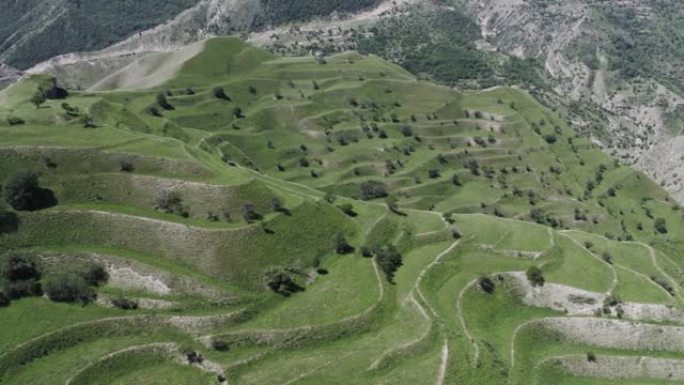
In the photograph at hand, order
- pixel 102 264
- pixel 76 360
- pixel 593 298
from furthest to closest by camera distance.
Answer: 1. pixel 593 298
2. pixel 102 264
3. pixel 76 360

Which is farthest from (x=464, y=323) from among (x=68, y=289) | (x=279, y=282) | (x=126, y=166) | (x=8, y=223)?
(x=8, y=223)

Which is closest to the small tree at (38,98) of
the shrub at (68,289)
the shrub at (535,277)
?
the shrub at (68,289)

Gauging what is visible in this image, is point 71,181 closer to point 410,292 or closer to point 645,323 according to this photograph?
point 410,292

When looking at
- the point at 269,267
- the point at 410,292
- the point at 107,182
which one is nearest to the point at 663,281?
the point at 410,292

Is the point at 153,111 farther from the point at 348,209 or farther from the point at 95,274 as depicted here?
the point at 95,274

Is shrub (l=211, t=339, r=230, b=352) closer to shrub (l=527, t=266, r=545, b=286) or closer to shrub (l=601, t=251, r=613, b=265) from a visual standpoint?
shrub (l=527, t=266, r=545, b=286)
